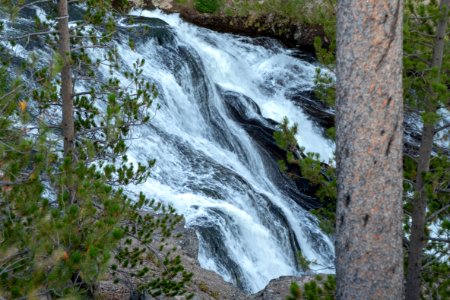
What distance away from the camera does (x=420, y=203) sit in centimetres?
637

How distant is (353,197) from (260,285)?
22.6 feet

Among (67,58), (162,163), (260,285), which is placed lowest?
(260,285)

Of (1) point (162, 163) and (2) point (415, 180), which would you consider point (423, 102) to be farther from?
(1) point (162, 163)

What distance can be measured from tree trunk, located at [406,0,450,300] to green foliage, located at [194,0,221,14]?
13553mm

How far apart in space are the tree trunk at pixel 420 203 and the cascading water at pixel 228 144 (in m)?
4.43

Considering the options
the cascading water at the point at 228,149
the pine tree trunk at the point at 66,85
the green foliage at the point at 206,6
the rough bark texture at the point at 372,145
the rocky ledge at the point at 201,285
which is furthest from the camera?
the green foliage at the point at 206,6

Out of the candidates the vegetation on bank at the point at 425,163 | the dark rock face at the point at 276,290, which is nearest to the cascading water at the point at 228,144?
the dark rock face at the point at 276,290

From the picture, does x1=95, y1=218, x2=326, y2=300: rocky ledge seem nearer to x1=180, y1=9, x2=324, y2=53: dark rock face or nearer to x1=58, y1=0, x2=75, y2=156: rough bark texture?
x1=58, y1=0, x2=75, y2=156: rough bark texture

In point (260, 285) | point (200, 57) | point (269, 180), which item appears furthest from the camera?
point (200, 57)

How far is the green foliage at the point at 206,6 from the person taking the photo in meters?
19.5

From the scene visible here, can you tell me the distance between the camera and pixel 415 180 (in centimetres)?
701

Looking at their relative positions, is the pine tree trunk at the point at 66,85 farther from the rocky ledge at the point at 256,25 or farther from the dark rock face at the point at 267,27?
the dark rock face at the point at 267,27

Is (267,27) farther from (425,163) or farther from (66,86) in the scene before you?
(66,86)

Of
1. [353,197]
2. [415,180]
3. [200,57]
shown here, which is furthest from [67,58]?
[200,57]
